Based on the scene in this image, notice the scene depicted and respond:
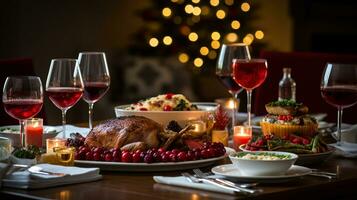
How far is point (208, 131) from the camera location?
8.59 ft

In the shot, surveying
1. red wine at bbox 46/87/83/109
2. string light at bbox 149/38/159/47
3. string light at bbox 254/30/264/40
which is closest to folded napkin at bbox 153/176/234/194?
red wine at bbox 46/87/83/109

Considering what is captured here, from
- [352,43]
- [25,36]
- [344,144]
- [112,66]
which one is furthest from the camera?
[352,43]

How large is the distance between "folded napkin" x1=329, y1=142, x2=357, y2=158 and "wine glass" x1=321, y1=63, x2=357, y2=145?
3cm

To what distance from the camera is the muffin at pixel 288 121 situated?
8.33 feet

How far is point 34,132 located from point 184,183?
69 cm

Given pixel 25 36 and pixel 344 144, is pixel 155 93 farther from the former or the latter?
pixel 344 144

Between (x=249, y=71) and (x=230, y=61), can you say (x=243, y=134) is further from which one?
(x=230, y=61)

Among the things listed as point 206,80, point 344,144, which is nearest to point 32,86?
point 344,144

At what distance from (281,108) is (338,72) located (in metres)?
0.21

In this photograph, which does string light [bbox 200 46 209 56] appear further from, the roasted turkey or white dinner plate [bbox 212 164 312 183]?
white dinner plate [bbox 212 164 312 183]

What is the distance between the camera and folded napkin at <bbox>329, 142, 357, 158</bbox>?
97.0 inches

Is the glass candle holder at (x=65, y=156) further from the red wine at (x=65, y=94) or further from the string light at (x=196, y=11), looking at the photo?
the string light at (x=196, y=11)

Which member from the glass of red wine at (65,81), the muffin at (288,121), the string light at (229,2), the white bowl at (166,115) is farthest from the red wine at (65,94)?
the string light at (229,2)

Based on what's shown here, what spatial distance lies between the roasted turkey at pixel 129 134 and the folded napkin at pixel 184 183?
270mm
